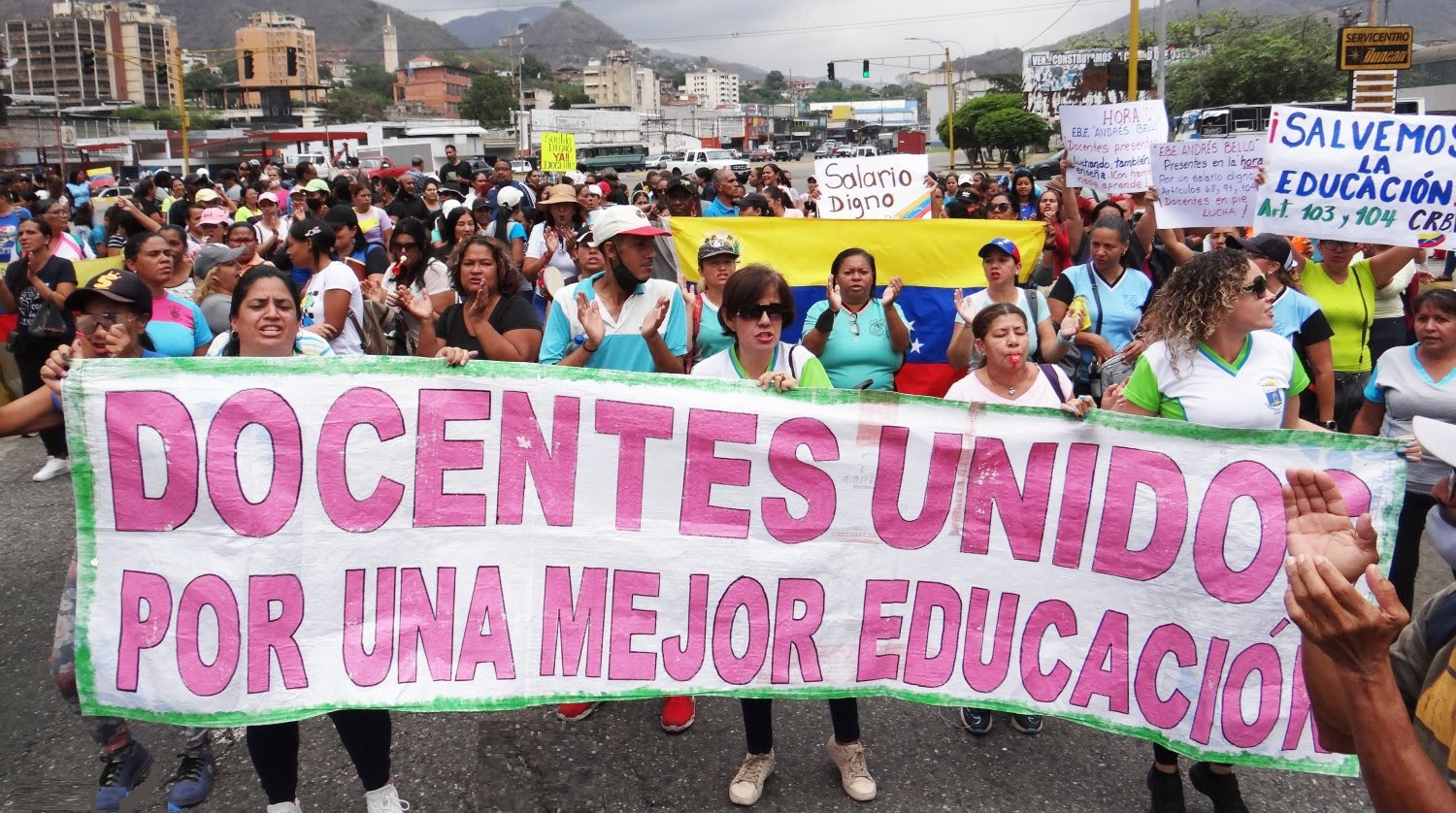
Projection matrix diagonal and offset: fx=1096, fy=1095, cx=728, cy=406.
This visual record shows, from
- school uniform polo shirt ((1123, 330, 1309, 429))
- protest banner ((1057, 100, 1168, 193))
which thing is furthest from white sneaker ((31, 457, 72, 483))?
protest banner ((1057, 100, 1168, 193))

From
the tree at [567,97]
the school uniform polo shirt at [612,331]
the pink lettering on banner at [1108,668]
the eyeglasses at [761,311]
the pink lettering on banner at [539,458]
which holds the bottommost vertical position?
the pink lettering on banner at [1108,668]

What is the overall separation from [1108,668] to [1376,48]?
1520cm

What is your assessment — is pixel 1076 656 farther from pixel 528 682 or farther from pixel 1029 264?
pixel 1029 264

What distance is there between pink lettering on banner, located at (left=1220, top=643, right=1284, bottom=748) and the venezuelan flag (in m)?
2.58

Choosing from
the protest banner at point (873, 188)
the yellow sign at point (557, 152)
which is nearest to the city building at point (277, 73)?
the yellow sign at point (557, 152)

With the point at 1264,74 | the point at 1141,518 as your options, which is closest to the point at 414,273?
the point at 1141,518

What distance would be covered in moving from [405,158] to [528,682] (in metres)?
50.0

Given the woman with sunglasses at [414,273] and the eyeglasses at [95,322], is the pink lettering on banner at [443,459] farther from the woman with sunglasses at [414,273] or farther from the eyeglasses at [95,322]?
the woman with sunglasses at [414,273]

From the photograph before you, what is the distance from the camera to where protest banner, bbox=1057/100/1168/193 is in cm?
771

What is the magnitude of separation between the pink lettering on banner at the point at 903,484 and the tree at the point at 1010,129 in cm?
5785

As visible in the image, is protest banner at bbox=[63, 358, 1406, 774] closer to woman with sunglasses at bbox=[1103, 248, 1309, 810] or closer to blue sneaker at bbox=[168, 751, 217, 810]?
woman with sunglasses at bbox=[1103, 248, 1309, 810]

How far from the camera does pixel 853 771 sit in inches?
141

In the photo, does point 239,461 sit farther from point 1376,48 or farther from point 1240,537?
point 1376,48

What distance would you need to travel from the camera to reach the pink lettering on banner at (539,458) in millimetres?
3459
